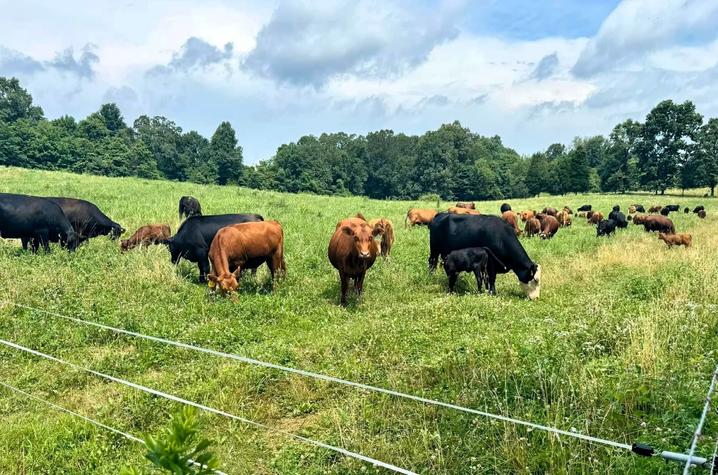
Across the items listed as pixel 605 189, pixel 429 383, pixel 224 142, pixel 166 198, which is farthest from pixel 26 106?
pixel 429 383

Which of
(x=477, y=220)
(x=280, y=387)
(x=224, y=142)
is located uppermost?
(x=224, y=142)

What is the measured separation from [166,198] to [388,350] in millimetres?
23914

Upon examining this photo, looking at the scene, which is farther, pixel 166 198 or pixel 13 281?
pixel 166 198

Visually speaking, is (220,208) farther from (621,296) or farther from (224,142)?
(224,142)

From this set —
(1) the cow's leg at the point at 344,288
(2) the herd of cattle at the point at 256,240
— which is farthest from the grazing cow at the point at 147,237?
(1) the cow's leg at the point at 344,288

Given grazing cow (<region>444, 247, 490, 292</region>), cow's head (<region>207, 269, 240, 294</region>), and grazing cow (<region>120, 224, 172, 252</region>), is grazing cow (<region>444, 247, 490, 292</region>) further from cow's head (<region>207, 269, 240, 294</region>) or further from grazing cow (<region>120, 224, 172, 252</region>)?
grazing cow (<region>120, 224, 172, 252</region>)

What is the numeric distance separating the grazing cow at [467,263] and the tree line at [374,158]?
6373 centimetres

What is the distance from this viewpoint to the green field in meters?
4.33

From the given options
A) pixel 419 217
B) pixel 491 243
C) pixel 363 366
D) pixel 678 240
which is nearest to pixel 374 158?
pixel 419 217

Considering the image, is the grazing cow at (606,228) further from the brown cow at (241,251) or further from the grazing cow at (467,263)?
the brown cow at (241,251)

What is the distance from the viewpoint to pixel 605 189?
7412cm

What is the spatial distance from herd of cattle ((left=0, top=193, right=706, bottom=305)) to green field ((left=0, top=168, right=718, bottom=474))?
1.92ft

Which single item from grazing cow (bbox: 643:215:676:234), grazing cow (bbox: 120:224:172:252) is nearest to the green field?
grazing cow (bbox: 120:224:172:252)

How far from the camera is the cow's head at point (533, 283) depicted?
1169 centimetres
